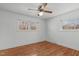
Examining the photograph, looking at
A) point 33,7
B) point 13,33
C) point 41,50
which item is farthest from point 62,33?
point 13,33

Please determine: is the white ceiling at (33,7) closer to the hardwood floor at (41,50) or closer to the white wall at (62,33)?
the white wall at (62,33)

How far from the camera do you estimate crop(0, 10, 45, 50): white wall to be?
55.3 inches

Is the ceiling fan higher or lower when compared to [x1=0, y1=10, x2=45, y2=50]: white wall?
higher

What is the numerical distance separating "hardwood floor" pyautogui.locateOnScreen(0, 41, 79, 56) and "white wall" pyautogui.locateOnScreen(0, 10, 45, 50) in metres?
0.08

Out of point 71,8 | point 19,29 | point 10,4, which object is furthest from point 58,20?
point 10,4

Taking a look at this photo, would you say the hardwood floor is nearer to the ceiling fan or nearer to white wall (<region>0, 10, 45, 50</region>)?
white wall (<region>0, 10, 45, 50</region>)

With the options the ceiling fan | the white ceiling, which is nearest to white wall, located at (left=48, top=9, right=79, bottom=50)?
the white ceiling

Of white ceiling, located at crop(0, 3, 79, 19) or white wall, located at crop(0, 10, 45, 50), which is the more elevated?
white ceiling, located at crop(0, 3, 79, 19)

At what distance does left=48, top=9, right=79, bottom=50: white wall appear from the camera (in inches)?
55.4

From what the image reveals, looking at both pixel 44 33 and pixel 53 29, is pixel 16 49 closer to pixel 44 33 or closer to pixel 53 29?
pixel 44 33

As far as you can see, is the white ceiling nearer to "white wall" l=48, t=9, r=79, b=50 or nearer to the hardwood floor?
"white wall" l=48, t=9, r=79, b=50

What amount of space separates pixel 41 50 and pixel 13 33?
1.71 ft

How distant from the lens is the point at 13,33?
1.45 metres

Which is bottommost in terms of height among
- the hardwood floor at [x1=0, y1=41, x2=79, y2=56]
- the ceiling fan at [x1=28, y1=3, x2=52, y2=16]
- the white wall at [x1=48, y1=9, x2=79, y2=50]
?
the hardwood floor at [x1=0, y1=41, x2=79, y2=56]
